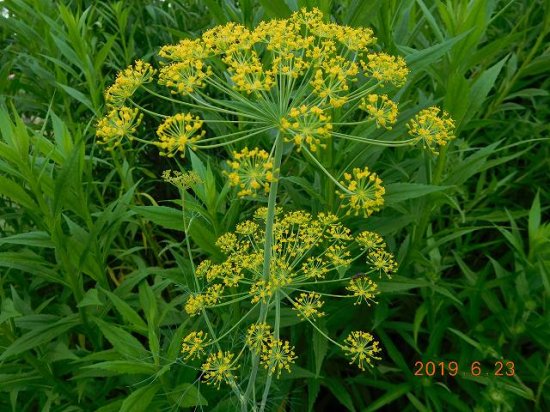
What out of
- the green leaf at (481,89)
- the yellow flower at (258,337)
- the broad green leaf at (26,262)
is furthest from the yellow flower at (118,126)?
the green leaf at (481,89)

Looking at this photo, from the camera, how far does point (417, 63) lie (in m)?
1.75

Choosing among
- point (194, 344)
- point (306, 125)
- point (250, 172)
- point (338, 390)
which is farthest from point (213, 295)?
point (338, 390)

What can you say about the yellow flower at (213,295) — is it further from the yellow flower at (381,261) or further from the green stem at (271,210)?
the yellow flower at (381,261)

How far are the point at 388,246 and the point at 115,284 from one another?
1.59m

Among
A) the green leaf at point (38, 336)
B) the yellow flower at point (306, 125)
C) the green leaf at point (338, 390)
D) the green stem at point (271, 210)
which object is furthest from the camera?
the green leaf at point (338, 390)

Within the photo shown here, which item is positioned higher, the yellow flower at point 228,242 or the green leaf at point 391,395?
the yellow flower at point 228,242

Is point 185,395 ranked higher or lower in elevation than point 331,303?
higher

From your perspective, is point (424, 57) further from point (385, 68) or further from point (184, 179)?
point (184, 179)
